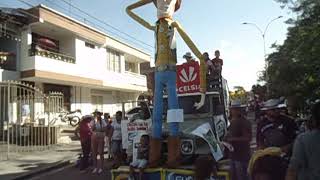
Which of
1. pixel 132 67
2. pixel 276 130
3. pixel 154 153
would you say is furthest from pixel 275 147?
Answer: pixel 132 67

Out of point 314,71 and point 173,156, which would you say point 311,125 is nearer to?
point 173,156

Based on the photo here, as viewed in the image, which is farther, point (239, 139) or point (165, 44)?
point (239, 139)

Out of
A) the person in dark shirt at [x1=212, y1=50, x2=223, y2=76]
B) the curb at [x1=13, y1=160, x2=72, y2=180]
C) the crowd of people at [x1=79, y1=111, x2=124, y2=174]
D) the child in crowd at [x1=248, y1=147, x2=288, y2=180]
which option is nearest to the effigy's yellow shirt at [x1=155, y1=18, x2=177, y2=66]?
the child in crowd at [x1=248, y1=147, x2=288, y2=180]

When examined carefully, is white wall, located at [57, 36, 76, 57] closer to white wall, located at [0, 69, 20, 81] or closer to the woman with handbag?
white wall, located at [0, 69, 20, 81]

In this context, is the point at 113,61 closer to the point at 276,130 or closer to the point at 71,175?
the point at 71,175

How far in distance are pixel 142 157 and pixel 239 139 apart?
179cm

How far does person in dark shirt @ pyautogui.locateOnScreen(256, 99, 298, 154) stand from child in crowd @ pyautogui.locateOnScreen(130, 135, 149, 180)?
6.03ft

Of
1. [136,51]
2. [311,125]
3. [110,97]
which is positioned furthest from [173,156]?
[136,51]

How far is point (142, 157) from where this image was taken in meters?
7.68

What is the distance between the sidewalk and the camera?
13663 mm

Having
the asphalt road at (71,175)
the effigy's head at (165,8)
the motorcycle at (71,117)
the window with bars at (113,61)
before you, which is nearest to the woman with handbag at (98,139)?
the asphalt road at (71,175)

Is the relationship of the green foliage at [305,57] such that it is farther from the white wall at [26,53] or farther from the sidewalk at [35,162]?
the white wall at [26,53]

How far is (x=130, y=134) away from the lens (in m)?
9.74

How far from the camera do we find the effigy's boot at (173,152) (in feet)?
24.2
